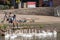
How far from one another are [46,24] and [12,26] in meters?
4.15

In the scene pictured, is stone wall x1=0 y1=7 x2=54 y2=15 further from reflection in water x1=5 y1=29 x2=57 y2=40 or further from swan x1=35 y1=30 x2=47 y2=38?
swan x1=35 y1=30 x2=47 y2=38

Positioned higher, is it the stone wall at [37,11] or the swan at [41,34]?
the swan at [41,34]

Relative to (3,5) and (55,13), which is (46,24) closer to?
(55,13)

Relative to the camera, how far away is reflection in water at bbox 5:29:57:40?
2925 centimetres

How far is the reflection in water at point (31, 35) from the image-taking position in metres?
29.2

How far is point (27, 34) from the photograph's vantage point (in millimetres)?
29875

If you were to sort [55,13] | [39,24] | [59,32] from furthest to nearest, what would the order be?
[55,13] → [39,24] → [59,32]

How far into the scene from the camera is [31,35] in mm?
29844

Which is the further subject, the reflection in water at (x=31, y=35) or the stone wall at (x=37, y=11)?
the stone wall at (x=37, y=11)

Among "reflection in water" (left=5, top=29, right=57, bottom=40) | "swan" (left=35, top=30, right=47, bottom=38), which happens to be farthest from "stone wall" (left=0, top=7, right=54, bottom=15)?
"swan" (left=35, top=30, right=47, bottom=38)

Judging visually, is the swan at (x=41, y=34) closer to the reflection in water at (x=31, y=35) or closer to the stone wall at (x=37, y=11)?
the reflection in water at (x=31, y=35)

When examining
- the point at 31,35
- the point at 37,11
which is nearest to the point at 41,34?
the point at 31,35

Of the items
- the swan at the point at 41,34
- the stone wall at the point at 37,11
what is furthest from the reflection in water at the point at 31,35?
the stone wall at the point at 37,11

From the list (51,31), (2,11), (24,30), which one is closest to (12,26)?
(24,30)
